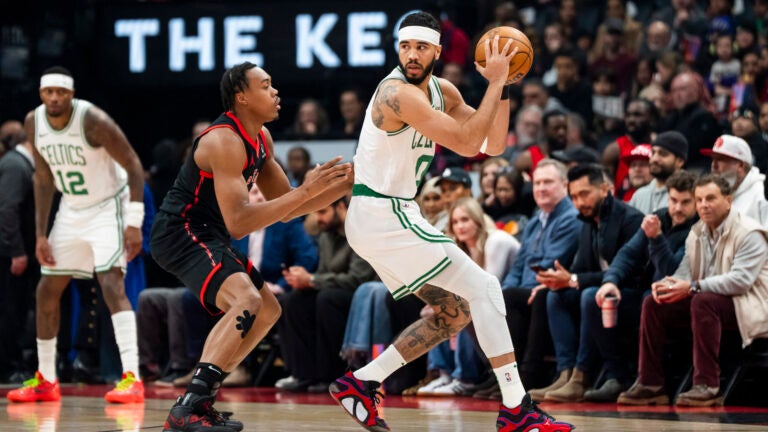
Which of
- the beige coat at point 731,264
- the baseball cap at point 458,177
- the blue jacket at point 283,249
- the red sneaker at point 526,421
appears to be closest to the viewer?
the red sneaker at point 526,421

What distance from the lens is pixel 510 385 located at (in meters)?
5.59

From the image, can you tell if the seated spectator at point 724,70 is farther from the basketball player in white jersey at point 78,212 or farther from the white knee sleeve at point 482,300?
the white knee sleeve at point 482,300

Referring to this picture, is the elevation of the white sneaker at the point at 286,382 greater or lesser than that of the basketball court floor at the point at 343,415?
lesser

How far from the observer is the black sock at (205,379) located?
5.74m

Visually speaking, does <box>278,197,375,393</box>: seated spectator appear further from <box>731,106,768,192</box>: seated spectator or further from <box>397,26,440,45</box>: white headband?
<box>397,26,440,45</box>: white headband

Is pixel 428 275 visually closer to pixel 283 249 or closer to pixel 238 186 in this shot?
pixel 238 186

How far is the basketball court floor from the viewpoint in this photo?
6.23 m

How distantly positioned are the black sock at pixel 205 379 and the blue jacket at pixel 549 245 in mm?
3300

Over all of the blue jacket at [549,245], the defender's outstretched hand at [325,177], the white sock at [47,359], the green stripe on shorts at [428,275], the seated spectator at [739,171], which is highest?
the defender's outstretched hand at [325,177]

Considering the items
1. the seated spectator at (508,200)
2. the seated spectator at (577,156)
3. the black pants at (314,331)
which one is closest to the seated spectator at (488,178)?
the seated spectator at (508,200)

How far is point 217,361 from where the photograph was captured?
579 centimetres

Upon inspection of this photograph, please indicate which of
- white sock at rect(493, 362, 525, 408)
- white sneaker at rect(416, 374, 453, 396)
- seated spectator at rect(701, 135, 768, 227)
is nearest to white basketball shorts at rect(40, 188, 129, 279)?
white sneaker at rect(416, 374, 453, 396)

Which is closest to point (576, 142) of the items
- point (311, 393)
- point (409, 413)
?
point (311, 393)

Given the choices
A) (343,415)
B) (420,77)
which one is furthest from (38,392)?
(420,77)
